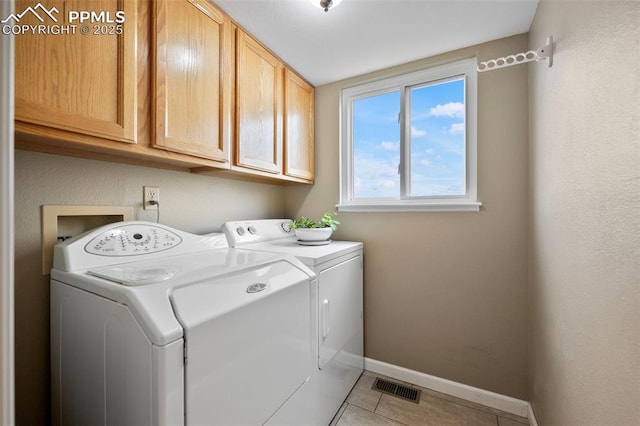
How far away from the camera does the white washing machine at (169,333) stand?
73cm

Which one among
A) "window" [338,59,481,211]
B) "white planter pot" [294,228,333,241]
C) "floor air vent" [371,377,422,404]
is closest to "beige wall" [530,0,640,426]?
"window" [338,59,481,211]

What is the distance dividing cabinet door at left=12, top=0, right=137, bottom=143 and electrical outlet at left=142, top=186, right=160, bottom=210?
1.49 feet

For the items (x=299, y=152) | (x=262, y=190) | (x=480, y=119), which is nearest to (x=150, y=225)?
(x=262, y=190)

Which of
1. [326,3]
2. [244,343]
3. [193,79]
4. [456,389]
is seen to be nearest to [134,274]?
[244,343]

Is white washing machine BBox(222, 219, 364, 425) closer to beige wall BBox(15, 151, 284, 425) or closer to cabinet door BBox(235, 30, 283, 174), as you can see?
cabinet door BBox(235, 30, 283, 174)

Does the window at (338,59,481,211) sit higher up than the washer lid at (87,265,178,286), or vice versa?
the window at (338,59,481,211)

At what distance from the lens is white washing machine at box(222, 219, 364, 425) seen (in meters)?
1.38

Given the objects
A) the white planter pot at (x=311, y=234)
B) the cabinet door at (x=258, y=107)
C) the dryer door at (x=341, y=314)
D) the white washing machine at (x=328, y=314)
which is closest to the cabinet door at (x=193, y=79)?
the cabinet door at (x=258, y=107)

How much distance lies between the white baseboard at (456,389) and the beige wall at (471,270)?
38 millimetres

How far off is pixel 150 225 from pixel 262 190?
41.1 inches

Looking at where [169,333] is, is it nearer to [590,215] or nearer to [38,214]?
[38,214]

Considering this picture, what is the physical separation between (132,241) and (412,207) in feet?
5.49

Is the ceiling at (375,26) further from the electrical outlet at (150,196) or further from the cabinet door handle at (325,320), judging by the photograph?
the cabinet door handle at (325,320)

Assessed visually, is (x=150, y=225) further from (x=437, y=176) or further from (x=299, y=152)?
(x=437, y=176)
